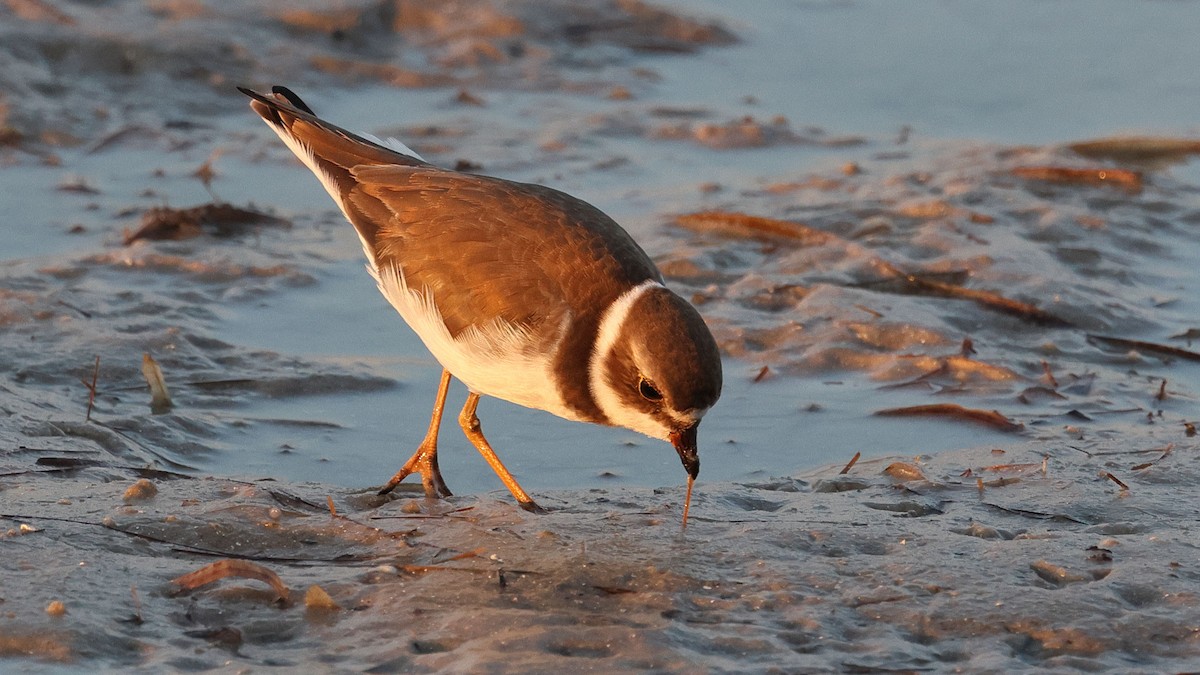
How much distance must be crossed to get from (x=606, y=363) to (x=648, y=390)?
8.0 inches

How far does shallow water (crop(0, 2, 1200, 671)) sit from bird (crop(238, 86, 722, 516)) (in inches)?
17.0

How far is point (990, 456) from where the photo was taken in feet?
20.4

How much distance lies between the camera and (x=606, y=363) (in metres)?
5.24

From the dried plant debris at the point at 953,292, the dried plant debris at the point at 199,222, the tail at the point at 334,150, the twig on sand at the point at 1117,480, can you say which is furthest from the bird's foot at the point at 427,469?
the dried plant debris at the point at 199,222

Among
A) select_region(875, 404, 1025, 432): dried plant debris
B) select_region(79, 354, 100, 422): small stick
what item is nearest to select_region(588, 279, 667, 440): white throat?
select_region(875, 404, 1025, 432): dried plant debris

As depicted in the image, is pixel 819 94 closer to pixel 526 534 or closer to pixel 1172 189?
pixel 1172 189

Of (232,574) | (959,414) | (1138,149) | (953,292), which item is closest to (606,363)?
(232,574)

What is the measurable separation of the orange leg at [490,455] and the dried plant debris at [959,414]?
195 cm

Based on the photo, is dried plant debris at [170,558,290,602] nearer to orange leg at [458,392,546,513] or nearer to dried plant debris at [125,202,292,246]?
orange leg at [458,392,546,513]

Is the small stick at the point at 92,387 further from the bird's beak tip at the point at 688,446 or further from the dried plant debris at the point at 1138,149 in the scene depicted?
the dried plant debris at the point at 1138,149

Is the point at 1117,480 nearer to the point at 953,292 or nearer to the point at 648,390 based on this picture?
the point at 648,390

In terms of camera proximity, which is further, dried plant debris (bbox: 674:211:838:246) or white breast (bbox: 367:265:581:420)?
dried plant debris (bbox: 674:211:838:246)

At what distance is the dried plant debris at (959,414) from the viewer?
259 inches

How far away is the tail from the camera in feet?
21.1
